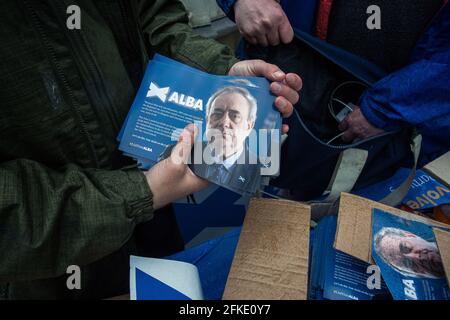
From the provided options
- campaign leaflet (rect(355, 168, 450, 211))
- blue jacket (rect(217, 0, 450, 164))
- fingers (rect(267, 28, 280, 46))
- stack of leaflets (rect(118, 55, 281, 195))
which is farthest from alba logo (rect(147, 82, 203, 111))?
campaign leaflet (rect(355, 168, 450, 211))

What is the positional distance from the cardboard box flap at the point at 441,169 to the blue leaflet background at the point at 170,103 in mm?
511

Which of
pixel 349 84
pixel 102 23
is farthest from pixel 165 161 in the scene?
pixel 349 84

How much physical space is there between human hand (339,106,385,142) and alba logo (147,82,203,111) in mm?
496

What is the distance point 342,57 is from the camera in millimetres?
944

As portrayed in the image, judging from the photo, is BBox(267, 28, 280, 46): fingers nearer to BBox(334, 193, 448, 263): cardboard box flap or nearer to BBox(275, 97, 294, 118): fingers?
BBox(275, 97, 294, 118): fingers

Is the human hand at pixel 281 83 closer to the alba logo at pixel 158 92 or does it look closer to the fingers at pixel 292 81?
the fingers at pixel 292 81

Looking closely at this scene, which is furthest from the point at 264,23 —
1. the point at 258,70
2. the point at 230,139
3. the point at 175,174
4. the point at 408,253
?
the point at 408,253

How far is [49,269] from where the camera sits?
0.60 meters

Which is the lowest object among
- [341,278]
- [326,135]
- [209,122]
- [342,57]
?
[341,278]

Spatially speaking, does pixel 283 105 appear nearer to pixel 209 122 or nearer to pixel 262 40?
pixel 209 122

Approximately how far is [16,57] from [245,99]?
42 cm

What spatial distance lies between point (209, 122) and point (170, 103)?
0.10 metres

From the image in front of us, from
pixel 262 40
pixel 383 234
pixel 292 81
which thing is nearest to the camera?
pixel 383 234
